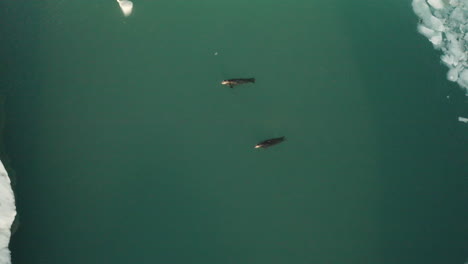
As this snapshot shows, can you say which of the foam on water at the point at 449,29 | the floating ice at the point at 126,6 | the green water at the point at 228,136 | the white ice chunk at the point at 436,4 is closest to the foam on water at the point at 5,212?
the green water at the point at 228,136

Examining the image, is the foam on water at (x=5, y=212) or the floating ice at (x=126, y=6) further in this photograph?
the floating ice at (x=126, y=6)

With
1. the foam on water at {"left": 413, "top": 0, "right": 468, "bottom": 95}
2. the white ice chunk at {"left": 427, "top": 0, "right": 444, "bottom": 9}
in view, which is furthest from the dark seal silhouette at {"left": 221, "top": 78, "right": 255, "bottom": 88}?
the white ice chunk at {"left": 427, "top": 0, "right": 444, "bottom": 9}

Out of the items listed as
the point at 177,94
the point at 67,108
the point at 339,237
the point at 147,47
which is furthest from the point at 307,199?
the point at 67,108

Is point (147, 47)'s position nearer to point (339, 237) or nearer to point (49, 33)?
point (49, 33)

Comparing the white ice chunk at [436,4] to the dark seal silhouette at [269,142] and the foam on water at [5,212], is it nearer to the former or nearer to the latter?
the dark seal silhouette at [269,142]

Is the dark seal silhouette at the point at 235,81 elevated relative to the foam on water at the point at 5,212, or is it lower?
elevated
